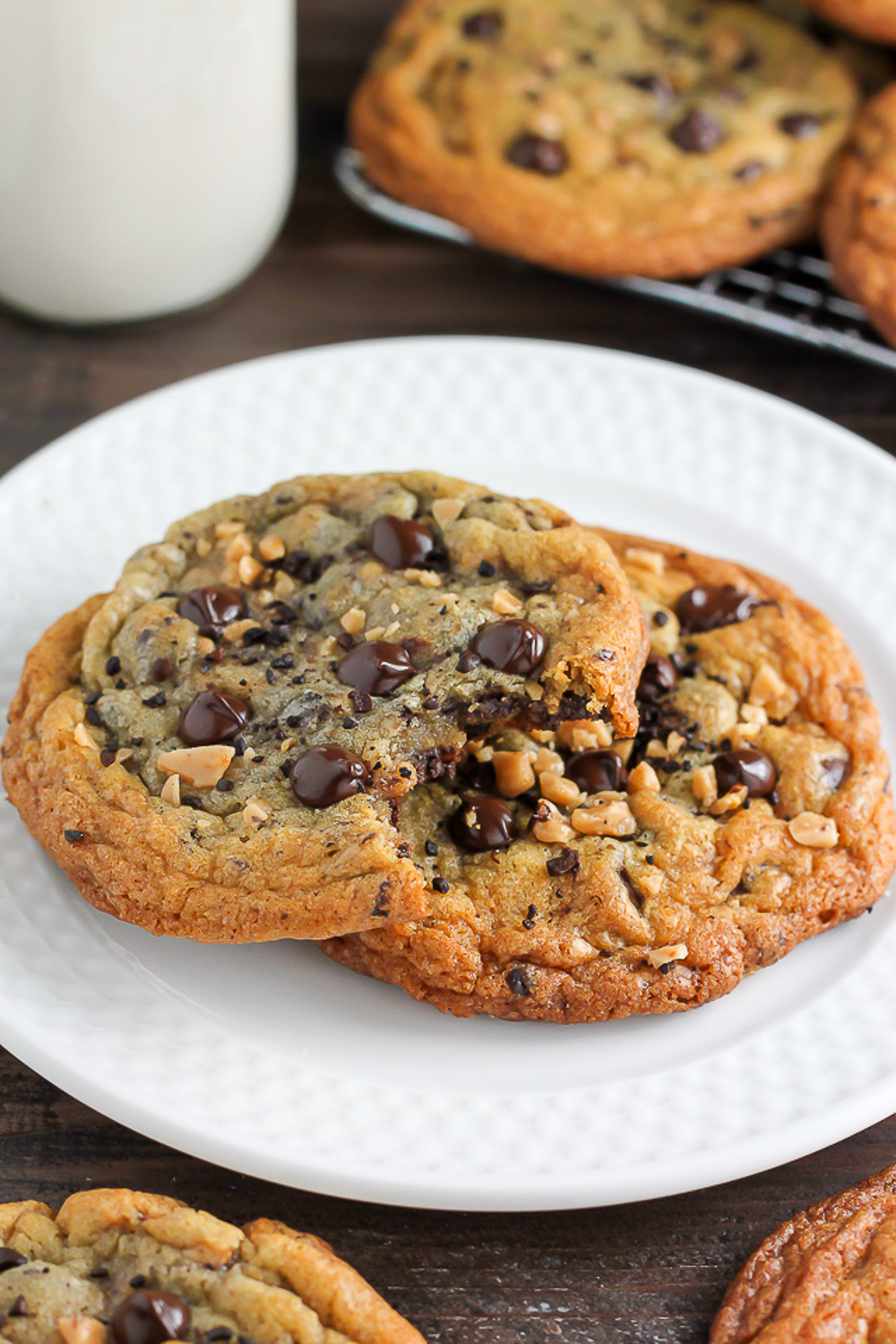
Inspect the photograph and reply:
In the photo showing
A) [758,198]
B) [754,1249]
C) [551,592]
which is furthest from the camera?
[758,198]

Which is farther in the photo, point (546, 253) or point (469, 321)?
point (469, 321)

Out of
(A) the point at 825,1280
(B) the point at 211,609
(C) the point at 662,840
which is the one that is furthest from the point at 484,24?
(A) the point at 825,1280

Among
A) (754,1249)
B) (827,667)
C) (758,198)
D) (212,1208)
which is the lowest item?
(212,1208)

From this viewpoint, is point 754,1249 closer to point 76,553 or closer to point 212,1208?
point 212,1208

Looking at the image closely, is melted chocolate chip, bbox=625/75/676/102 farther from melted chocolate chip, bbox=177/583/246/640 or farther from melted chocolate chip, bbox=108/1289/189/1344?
melted chocolate chip, bbox=108/1289/189/1344

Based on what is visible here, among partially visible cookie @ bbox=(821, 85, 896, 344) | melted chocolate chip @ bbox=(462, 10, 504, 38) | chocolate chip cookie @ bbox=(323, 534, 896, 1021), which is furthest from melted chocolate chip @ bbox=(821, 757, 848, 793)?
melted chocolate chip @ bbox=(462, 10, 504, 38)

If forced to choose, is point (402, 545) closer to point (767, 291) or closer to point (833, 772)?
point (833, 772)

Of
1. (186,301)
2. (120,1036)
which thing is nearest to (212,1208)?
(120,1036)
